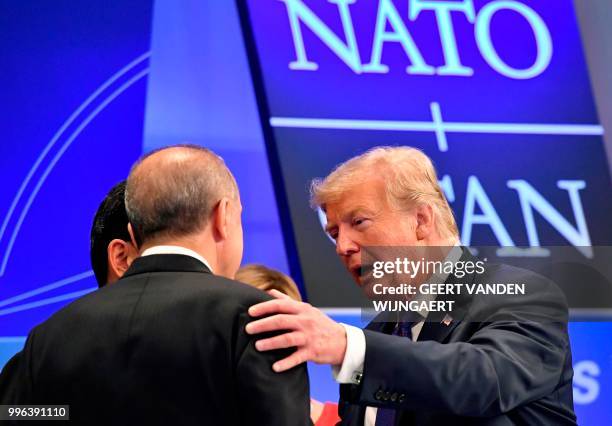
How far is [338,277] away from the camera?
174 inches

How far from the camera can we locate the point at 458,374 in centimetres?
195

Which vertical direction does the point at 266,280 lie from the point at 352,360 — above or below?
above

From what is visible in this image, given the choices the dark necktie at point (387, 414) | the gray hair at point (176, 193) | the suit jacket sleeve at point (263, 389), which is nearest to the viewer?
the suit jacket sleeve at point (263, 389)

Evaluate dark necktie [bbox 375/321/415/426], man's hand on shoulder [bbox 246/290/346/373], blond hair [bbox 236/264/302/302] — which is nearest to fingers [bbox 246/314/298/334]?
man's hand on shoulder [bbox 246/290/346/373]

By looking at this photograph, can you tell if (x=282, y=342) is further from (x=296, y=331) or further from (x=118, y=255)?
(x=118, y=255)

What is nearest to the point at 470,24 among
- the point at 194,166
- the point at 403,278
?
the point at 403,278

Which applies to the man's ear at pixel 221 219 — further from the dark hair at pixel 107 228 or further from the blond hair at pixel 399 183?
the blond hair at pixel 399 183

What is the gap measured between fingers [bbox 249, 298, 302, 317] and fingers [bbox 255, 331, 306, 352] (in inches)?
1.9

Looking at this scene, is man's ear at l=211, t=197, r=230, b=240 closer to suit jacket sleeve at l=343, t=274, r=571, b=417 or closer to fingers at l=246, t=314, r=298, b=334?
fingers at l=246, t=314, r=298, b=334

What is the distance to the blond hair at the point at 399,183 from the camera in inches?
105

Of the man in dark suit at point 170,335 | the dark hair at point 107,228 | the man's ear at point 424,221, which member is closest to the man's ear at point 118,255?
the dark hair at point 107,228

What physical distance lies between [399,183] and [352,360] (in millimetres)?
879

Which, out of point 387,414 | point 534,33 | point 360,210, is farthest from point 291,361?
point 534,33

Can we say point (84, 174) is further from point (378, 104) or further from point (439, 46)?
point (439, 46)
